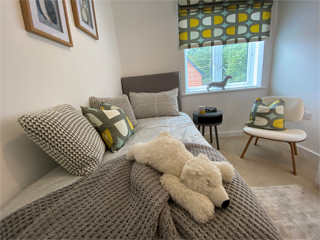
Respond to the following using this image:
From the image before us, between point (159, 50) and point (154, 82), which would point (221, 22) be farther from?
point (154, 82)

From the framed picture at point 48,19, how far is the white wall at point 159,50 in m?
1.25

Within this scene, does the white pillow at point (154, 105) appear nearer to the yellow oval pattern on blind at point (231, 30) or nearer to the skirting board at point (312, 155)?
the yellow oval pattern on blind at point (231, 30)

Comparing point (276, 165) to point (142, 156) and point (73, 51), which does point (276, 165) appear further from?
point (73, 51)

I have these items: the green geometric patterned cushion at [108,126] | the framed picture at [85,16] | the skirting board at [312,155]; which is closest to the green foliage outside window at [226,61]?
the skirting board at [312,155]

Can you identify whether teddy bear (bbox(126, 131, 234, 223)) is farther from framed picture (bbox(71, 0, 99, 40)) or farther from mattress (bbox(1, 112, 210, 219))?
framed picture (bbox(71, 0, 99, 40))

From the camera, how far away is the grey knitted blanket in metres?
0.46

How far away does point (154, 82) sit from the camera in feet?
7.45

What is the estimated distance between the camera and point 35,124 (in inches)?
25.7

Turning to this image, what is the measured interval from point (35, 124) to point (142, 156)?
495mm

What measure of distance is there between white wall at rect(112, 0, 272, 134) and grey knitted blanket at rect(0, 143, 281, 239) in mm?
2046

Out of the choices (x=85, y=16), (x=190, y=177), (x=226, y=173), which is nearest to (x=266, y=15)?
(x=85, y=16)

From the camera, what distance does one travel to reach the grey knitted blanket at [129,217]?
0.46 m

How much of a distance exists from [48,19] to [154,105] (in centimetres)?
131

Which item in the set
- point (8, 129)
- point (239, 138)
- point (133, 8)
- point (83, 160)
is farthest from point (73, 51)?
point (239, 138)
